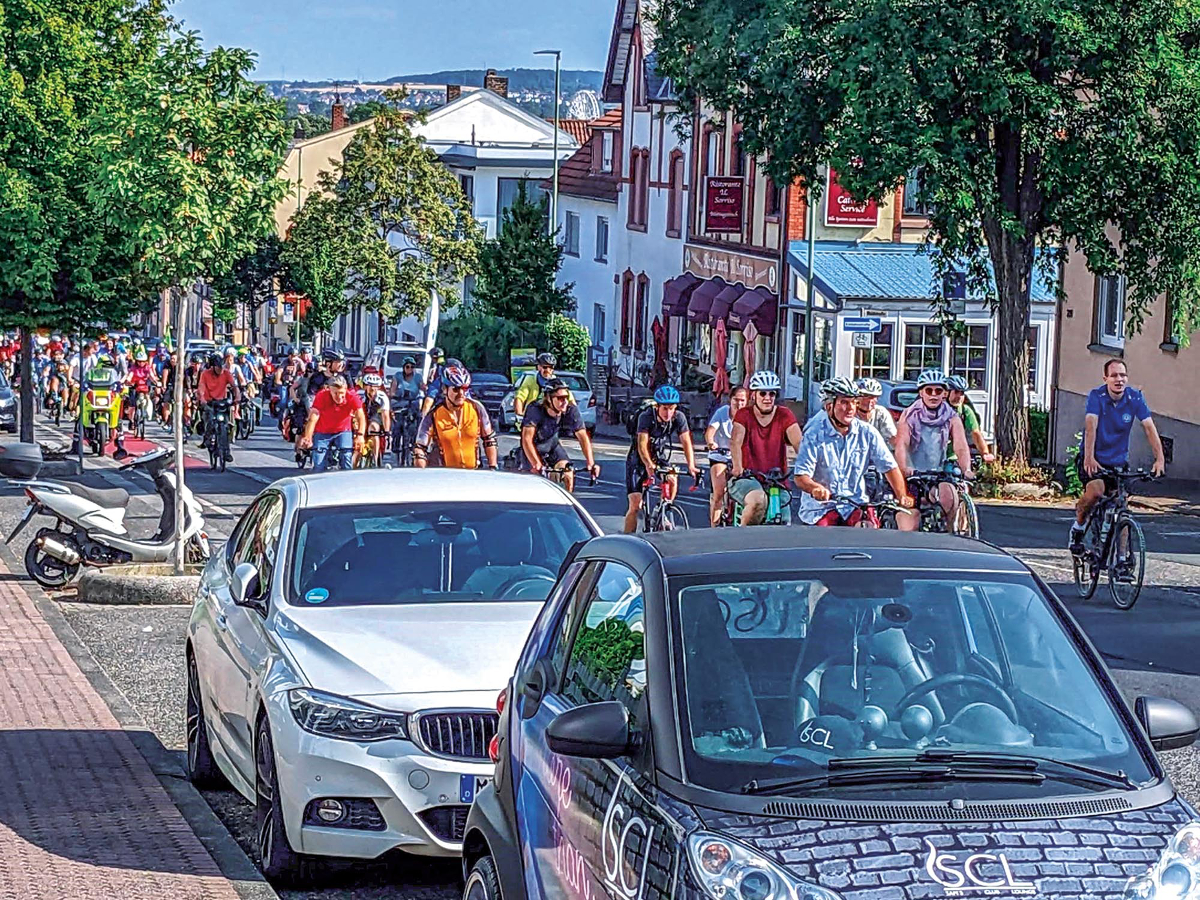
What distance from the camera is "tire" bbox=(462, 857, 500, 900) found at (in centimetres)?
526

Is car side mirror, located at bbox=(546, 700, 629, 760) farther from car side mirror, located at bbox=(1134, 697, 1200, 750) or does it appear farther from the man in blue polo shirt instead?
the man in blue polo shirt

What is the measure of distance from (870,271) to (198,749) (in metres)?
39.1

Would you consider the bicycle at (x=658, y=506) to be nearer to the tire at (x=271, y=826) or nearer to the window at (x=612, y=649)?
the tire at (x=271, y=826)

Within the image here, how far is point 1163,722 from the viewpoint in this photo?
491cm

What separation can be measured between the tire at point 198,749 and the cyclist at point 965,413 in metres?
8.23

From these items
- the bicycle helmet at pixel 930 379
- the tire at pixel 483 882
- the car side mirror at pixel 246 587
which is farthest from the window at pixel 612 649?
the bicycle helmet at pixel 930 379

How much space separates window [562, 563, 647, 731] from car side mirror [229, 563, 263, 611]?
308 cm

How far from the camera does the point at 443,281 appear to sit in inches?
2598

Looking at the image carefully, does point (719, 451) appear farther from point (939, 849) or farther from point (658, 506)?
point (939, 849)

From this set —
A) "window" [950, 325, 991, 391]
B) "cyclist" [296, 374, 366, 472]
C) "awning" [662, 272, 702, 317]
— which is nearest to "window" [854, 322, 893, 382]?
"window" [950, 325, 991, 391]

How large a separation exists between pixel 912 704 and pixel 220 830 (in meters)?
4.08

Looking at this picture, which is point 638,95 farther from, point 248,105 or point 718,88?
point 248,105

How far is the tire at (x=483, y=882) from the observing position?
5.26 m

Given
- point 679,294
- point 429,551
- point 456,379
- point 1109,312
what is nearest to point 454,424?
point 456,379
